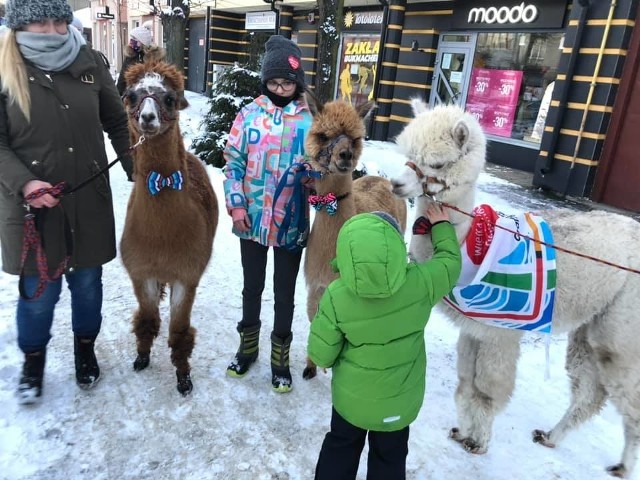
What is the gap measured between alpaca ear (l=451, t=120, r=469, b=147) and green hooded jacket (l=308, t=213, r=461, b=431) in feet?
1.60

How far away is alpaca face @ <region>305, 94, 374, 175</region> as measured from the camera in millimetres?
2520

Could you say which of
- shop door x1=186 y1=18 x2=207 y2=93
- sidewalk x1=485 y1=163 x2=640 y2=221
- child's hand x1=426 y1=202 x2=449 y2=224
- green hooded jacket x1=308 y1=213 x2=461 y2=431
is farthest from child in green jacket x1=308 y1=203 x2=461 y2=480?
shop door x1=186 y1=18 x2=207 y2=93

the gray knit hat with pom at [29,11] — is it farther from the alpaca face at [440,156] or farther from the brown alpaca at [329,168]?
the alpaca face at [440,156]

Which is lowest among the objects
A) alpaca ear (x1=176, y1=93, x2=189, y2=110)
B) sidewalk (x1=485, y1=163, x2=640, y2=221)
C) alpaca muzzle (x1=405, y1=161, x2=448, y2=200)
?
sidewalk (x1=485, y1=163, x2=640, y2=221)

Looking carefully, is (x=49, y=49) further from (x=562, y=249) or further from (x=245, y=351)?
(x=562, y=249)

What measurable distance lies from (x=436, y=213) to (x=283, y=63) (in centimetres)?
117

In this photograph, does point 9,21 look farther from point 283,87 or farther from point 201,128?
point 201,128

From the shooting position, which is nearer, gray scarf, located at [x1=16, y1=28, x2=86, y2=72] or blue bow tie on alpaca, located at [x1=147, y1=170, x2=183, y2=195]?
gray scarf, located at [x1=16, y1=28, x2=86, y2=72]

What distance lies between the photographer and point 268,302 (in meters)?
4.00

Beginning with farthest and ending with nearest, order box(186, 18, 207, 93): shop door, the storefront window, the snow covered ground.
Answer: box(186, 18, 207, 93): shop door < the storefront window < the snow covered ground

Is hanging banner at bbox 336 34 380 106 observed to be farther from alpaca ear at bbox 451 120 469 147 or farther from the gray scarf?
alpaca ear at bbox 451 120 469 147

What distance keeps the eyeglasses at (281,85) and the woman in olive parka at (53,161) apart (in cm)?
90

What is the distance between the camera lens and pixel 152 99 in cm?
234

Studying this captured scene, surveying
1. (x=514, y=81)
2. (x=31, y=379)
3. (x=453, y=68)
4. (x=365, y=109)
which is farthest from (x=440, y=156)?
(x=453, y=68)
